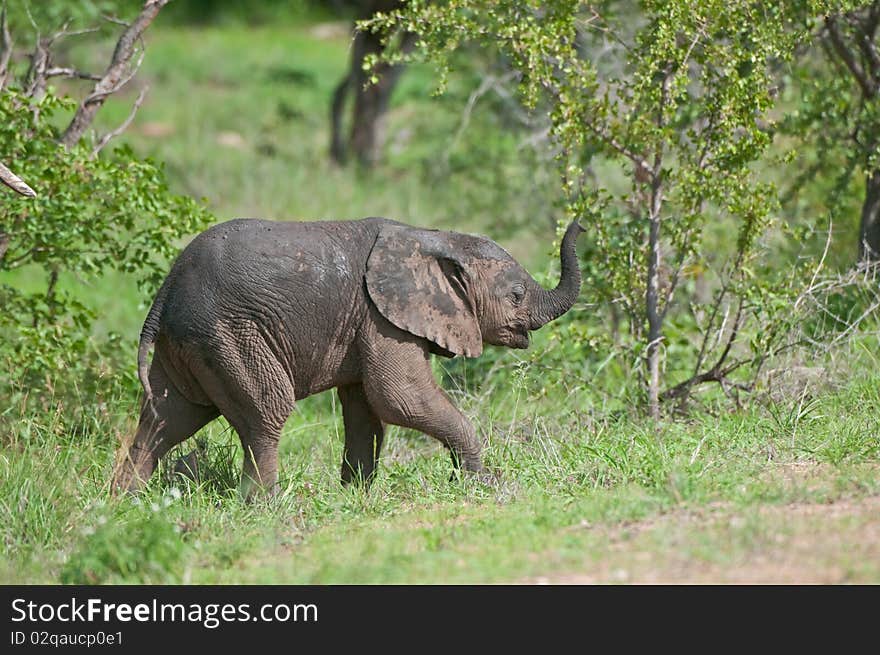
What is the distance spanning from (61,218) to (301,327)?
84.1 inches

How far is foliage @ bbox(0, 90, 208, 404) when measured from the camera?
26.8 feet

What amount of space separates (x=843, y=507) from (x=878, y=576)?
3.14 feet

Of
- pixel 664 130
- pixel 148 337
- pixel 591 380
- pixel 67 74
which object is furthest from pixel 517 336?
pixel 67 74

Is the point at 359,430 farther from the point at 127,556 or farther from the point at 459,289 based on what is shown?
the point at 127,556

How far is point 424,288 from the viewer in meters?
7.20

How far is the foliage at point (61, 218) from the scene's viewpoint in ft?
26.8

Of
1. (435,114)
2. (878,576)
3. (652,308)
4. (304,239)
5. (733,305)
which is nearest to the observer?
(878,576)

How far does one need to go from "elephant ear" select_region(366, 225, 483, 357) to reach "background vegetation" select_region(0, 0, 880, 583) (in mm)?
822

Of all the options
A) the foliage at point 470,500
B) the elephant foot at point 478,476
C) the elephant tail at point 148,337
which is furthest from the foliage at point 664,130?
the elephant tail at point 148,337

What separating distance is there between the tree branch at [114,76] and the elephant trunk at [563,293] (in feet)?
10.9

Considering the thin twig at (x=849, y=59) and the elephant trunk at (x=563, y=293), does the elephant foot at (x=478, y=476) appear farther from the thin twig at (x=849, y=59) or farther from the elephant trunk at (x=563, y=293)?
the thin twig at (x=849, y=59)
